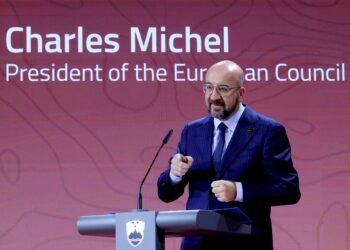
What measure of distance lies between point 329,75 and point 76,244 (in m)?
1.91

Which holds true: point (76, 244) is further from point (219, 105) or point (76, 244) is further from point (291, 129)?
point (219, 105)

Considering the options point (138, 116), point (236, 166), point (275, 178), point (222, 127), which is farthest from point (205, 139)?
point (138, 116)

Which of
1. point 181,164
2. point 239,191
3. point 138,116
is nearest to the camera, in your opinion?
point 181,164

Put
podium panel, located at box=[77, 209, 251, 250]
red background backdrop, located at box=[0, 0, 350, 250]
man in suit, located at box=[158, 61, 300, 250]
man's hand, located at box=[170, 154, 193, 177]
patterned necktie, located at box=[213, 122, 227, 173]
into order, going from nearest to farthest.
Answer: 1. podium panel, located at box=[77, 209, 251, 250]
2. man's hand, located at box=[170, 154, 193, 177]
3. man in suit, located at box=[158, 61, 300, 250]
4. patterned necktie, located at box=[213, 122, 227, 173]
5. red background backdrop, located at box=[0, 0, 350, 250]

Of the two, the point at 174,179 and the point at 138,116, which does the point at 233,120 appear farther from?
the point at 138,116

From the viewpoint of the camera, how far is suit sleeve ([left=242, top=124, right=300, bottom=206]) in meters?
2.86

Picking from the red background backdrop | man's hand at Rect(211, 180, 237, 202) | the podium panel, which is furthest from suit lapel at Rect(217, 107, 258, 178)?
the red background backdrop

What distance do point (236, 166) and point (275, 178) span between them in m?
0.16

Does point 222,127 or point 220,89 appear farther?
point 222,127

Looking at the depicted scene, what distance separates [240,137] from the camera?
302cm

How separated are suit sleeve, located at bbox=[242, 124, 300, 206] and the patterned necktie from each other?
16 centimetres

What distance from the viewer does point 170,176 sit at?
9.65 ft

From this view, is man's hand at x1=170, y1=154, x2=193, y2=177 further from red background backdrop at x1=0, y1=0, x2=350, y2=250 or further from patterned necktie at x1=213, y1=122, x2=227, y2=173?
red background backdrop at x1=0, y1=0, x2=350, y2=250

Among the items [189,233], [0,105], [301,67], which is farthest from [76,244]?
[189,233]
